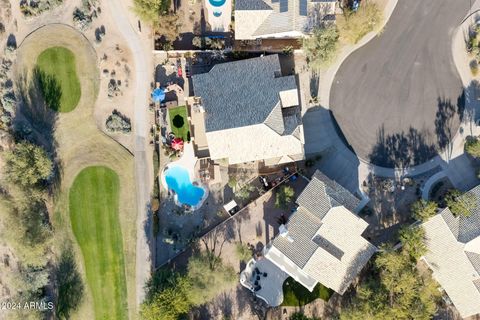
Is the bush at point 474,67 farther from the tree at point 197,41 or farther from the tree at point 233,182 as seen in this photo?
the tree at point 197,41

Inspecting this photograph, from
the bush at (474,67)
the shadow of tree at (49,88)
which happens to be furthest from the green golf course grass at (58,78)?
the bush at (474,67)

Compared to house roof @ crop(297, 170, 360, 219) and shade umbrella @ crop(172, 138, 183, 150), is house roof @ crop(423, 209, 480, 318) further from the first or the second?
shade umbrella @ crop(172, 138, 183, 150)

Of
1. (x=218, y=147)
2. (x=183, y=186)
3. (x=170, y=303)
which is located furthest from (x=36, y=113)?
(x=170, y=303)

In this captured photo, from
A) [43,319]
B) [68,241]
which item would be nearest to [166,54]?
[68,241]

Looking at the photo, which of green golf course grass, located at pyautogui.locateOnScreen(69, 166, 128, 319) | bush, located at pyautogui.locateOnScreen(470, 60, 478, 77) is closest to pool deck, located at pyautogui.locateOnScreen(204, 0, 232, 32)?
green golf course grass, located at pyautogui.locateOnScreen(69, 166, 128, 319)

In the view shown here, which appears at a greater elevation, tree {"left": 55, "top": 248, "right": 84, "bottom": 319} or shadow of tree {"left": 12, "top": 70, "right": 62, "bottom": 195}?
shadow of tree {"left": 12, "top": 70, "right": 62, "bottom": 195}
